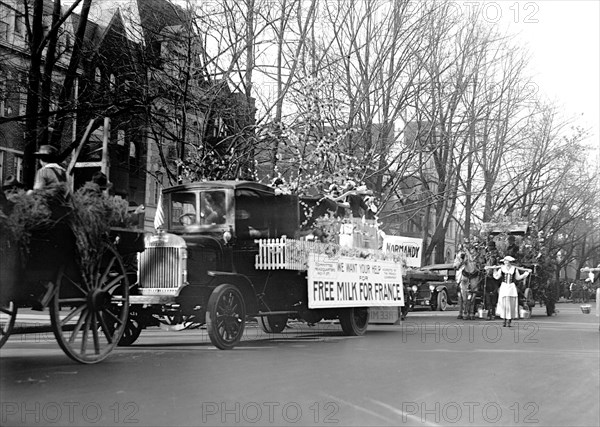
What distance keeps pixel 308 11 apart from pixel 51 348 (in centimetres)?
1508

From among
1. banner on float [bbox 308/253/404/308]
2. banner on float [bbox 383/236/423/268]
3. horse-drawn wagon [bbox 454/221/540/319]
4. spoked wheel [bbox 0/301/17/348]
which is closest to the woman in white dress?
horse-drawn wagon [bbox 454/221/540/319]

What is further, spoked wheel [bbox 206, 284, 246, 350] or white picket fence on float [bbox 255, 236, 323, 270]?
white picket fence on float [bbox 255, 236, 323, 270]

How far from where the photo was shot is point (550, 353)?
13297 millimetres

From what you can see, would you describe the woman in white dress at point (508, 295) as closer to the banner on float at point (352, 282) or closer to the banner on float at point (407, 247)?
the banner on float at point (407, 247)

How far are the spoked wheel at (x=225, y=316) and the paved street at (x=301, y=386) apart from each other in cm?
25

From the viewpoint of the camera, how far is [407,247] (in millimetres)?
22609

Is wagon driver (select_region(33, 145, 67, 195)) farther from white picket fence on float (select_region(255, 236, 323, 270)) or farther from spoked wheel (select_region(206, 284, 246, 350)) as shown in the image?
white picket fence on float (select_region(255, 236, 323, 270))

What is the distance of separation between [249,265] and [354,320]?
3.54m

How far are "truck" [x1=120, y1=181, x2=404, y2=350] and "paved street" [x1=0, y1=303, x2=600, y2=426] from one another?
65cm

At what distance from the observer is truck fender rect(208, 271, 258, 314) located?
1286 cm

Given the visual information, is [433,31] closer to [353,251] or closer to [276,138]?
[276,138]

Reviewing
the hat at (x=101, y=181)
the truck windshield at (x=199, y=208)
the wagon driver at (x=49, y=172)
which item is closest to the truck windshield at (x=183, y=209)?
the truck windshield at (x=199, y=208)

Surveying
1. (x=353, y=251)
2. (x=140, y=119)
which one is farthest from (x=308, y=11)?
(x=353, y=251)

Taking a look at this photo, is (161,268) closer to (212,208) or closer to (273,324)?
(212,208)
